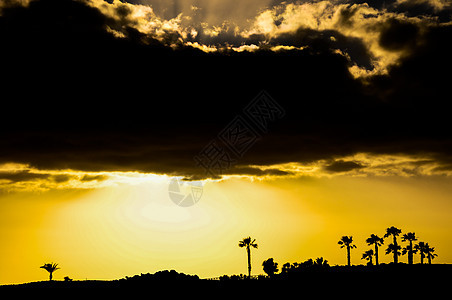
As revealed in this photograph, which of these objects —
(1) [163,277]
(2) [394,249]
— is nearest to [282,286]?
(1) [163,277]

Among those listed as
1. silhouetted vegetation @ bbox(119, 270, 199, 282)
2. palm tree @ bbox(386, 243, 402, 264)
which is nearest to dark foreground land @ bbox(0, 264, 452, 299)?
silhouetted vegetation @ bbox(119, 270, 199, 282)

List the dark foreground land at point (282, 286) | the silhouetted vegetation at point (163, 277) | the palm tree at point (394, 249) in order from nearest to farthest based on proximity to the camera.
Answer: the dark foreground land at point (282, 286) < the silhouetted vegetation at point (163, 277) < the palm tree at point (394, 249)

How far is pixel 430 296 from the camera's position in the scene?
63281mm

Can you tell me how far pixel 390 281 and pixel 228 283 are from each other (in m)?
25.1

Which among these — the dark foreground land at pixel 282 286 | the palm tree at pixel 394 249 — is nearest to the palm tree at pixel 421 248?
the palm tree at pixel 394 249

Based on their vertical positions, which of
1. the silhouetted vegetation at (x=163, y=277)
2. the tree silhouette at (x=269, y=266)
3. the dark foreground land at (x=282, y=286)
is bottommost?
the dark foreground land at (x=282, y=286)

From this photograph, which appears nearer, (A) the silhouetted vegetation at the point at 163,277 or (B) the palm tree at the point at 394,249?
(A) the silhouetted vegetation at the point at 163,277

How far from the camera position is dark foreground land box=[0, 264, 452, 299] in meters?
68.1

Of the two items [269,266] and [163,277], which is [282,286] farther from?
[269,266]

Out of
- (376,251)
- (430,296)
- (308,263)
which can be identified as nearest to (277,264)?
(308,263)

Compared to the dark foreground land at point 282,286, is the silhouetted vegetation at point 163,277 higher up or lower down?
higher up

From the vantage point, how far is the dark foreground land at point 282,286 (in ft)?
224

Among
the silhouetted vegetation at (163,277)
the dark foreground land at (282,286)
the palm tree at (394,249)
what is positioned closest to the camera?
the dark foreground land at (282,286)

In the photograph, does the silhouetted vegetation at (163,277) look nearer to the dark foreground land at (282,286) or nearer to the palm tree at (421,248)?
the dark foreground land at (282,286)
